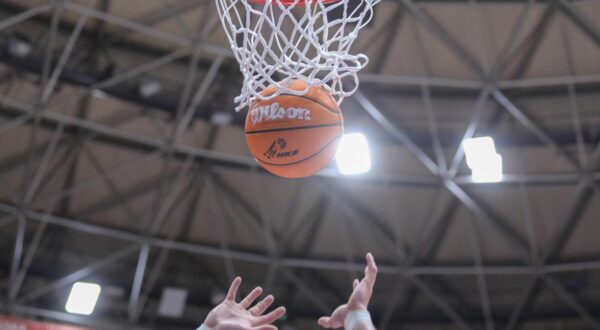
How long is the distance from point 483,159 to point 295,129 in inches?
356

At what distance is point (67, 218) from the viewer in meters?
15.0

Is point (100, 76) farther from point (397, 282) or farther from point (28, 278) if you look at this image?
point (397, 282)

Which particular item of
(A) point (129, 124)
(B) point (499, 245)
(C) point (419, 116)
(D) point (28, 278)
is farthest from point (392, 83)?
(D) point (28, 278)

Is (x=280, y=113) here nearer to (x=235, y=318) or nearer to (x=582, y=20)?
(x=235, y=318)

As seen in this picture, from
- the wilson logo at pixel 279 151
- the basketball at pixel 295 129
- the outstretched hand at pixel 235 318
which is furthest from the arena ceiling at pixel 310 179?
the outstretched hand at pixel 235 318

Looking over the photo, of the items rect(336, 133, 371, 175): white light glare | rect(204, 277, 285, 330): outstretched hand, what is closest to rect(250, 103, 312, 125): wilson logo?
rect(204, 277, 285, 330): outstretched hand

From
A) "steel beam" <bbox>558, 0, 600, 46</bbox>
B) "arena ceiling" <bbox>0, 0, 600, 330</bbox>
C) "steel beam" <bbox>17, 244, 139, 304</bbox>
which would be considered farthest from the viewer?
"steel beam" <bbox>17, 244, 139, 304</bbox>

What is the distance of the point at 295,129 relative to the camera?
468 cm

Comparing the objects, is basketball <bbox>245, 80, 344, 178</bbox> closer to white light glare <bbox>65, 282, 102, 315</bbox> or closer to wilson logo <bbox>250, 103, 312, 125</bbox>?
wilson logo <bbox>250, 103, 312, 125</bbox>

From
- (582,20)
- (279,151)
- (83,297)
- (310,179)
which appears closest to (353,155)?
(310,179)

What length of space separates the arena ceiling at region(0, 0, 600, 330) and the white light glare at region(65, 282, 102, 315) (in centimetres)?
24

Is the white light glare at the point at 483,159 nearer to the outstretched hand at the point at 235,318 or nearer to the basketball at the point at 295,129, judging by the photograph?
the basketball at the point at 295,129

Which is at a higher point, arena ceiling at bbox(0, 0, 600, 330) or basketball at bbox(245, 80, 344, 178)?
arena ceiling at bbox(0, 0, 600, 330)

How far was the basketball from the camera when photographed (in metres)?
4.68
